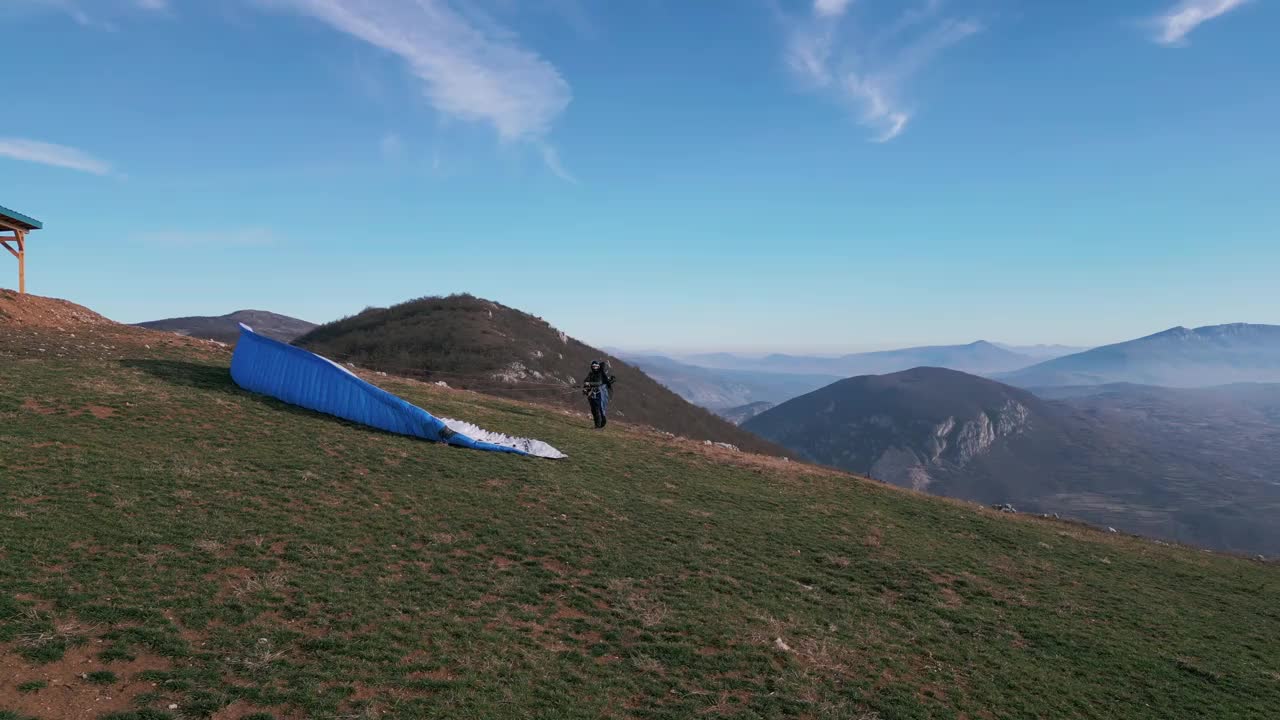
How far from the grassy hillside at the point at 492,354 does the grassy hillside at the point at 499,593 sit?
37.0 meters

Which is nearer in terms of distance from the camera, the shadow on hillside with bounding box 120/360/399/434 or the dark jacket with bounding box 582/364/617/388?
the shadow on hillside with bounding box 120/360/399/434

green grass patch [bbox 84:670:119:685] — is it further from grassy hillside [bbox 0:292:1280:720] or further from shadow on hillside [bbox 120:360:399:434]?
shadow on hillside [bbox 120:360:399:434]

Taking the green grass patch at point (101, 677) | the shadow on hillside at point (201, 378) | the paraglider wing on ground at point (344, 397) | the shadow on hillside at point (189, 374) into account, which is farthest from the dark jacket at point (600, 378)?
the green grass patch at point (101, 677)

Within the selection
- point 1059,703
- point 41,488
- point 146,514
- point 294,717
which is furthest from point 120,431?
point 1059,703

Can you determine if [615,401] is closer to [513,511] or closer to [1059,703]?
[513,511]

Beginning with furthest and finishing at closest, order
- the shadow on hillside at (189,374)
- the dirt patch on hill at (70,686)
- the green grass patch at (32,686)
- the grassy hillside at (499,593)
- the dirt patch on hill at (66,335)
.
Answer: the dirt patch on hill at (66,335)
the shadow on hillside at (189,374)
the grassy hillside at (499,593)
the green grass patch at (32,686)
the dirt patch on hill at (70,686)

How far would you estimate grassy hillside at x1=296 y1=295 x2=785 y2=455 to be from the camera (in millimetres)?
77750

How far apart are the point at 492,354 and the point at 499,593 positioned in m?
75.1

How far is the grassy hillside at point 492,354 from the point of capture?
77.8m

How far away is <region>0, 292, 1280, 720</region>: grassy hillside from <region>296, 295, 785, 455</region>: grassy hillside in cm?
3703

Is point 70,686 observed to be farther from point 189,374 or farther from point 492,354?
point 492,354

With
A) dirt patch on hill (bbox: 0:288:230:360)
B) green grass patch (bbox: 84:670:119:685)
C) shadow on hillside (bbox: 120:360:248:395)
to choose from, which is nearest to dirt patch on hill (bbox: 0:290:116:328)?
dirt patch on hill (bbox: 0:288:230:360)

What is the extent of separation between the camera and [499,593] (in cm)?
1380

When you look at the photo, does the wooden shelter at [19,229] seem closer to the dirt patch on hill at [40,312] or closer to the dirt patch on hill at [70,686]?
the dirt patch on hill at [40,312]
